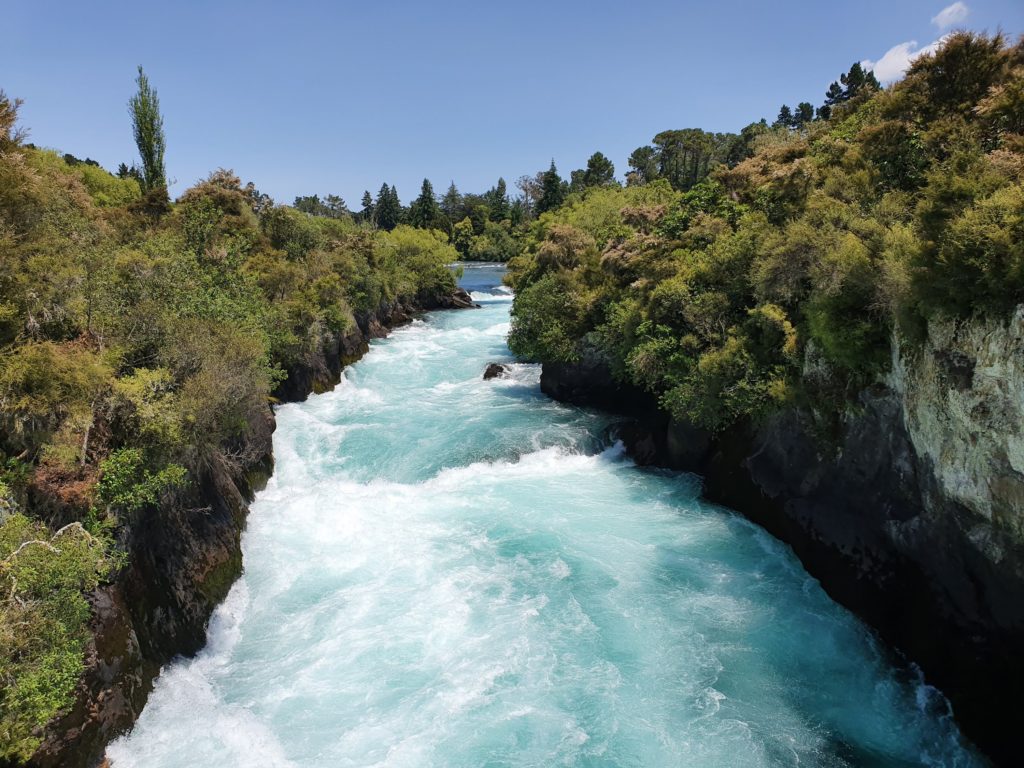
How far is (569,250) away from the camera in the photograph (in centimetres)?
3275

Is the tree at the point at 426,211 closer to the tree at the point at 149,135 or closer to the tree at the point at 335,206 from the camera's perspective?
the tree at the point at 335,206

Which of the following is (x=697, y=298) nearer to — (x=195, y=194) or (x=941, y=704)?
(x=941, y=704)

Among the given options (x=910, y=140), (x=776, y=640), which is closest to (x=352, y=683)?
(x=776, y=640)

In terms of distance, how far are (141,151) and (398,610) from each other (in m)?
40.0

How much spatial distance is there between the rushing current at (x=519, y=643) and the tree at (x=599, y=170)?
3342 inches

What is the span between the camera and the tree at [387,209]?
119 meters

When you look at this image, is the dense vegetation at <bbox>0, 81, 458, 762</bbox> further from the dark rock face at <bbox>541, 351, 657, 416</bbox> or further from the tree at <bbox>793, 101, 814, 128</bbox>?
the tree at <bbox>793, 101, 814, 128</bbox>

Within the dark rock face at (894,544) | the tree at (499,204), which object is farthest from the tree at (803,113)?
the dark rock face at (894,544)

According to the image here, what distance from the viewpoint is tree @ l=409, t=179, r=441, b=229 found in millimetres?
113812

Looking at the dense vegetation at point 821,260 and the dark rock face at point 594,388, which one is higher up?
the dense vegetation at point 821,260

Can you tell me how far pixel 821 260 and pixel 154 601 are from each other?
17.6 metres

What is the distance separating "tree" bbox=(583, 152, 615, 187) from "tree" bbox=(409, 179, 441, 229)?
3296 centimetres

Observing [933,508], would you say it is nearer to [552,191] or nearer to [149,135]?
Result: [149,135]

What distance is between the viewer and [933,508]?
39.2 ft
